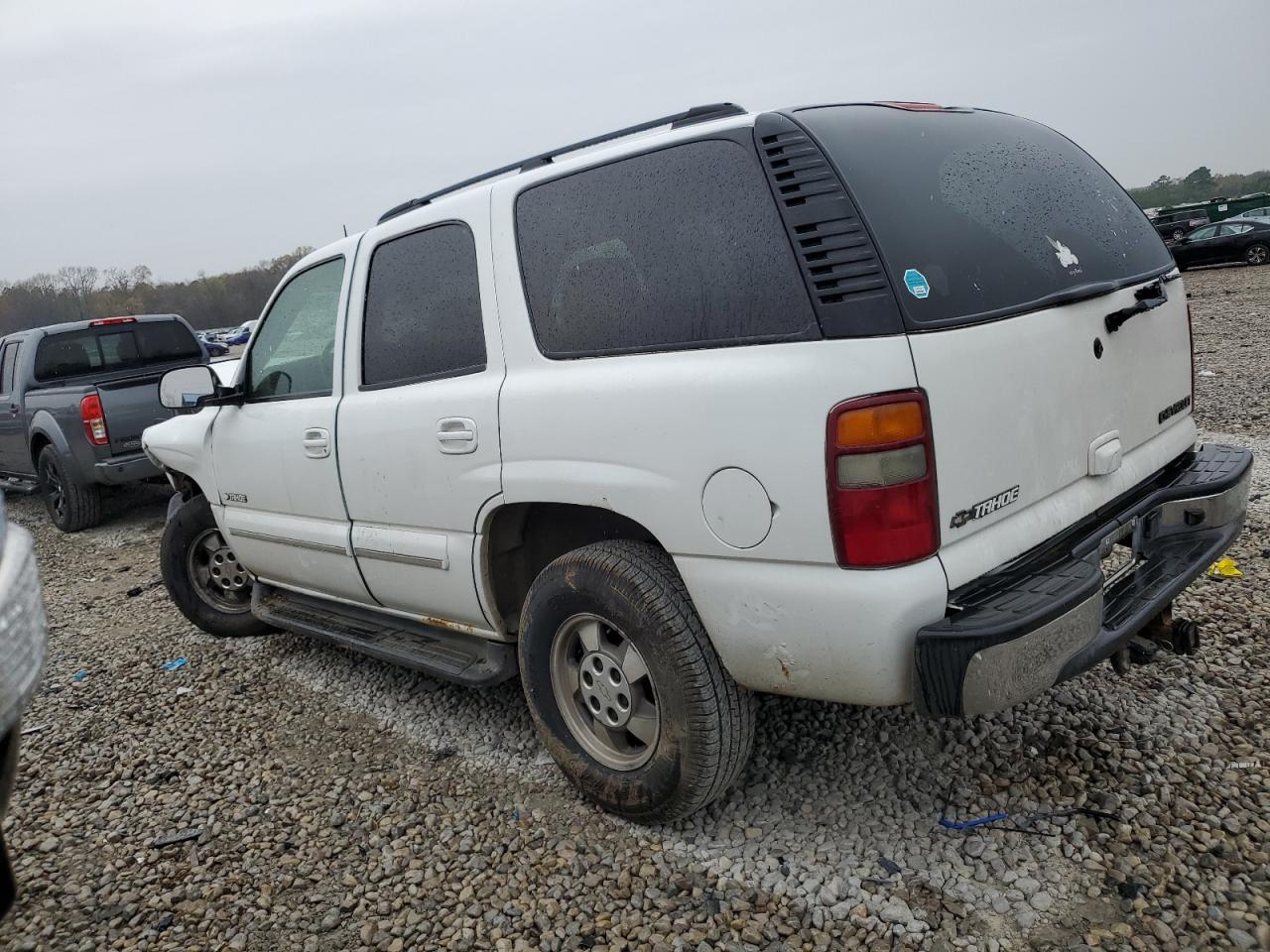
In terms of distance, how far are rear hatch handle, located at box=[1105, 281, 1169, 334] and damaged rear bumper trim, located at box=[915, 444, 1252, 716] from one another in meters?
0.56

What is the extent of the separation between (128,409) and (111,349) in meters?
1.22

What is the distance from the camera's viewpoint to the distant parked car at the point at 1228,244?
21031 millimetres

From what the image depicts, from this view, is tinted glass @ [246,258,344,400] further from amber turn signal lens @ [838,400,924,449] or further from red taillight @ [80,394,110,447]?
red taillight @ [80,394,110,447]

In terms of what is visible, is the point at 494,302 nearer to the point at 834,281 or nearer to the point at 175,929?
the point at 834,281

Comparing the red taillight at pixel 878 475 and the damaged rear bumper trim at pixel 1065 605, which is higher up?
the red taillight at pixel 878 475

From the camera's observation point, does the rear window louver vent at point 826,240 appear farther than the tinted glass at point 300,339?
No

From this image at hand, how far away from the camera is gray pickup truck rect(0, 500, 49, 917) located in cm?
165

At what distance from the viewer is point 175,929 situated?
2.58m

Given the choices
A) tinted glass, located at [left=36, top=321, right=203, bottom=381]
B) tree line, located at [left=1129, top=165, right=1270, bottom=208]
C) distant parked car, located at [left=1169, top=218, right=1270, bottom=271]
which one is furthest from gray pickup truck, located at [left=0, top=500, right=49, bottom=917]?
tree line, located at [left=1129, top=165, right=1270, bottom=208]

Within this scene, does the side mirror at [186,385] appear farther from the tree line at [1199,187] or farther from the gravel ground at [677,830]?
the tree line at [1199,187]

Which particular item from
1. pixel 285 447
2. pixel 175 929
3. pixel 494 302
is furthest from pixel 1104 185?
pixel 175 929

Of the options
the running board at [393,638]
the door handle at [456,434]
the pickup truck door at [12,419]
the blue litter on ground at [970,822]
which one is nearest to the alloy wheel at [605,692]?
the running board at [393,638]

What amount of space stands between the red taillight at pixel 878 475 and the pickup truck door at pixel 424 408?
3.86 feet

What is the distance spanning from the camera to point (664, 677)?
8.09ft
